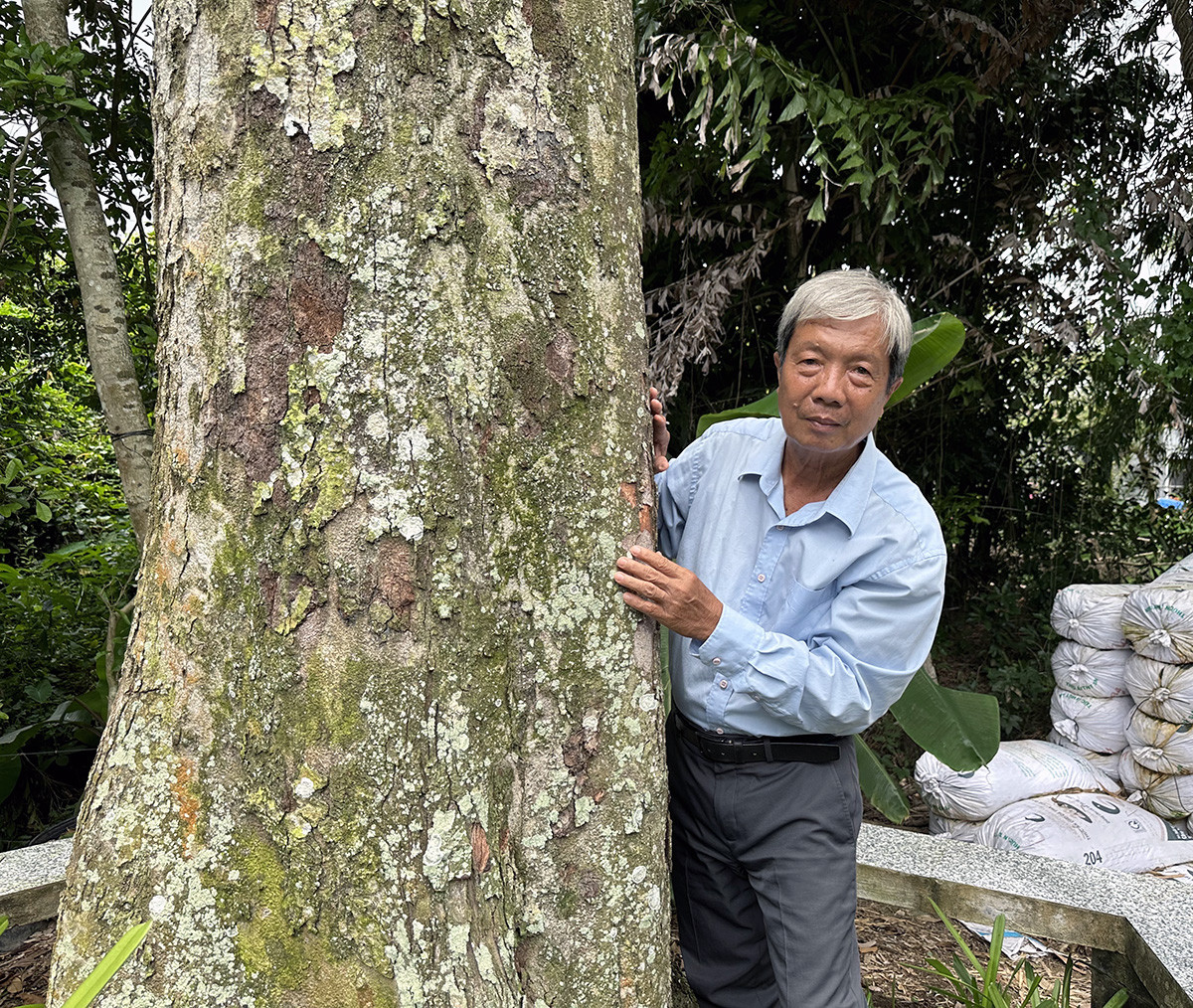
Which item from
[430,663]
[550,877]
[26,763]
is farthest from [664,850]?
[26,763]

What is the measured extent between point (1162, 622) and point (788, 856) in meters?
2.71

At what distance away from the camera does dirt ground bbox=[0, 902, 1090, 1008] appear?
6.82 feet

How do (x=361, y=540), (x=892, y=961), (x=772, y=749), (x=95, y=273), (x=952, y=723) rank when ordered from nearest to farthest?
(x=361, y=540) → (x=772, y=749) → (x=952, y=723) → (x=892, y=961) → (x=95, y=273)

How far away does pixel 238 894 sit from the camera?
1095 millimetres

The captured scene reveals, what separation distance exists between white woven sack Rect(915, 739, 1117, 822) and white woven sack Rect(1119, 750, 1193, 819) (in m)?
0.10

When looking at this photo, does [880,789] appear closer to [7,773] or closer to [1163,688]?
[1163,688]

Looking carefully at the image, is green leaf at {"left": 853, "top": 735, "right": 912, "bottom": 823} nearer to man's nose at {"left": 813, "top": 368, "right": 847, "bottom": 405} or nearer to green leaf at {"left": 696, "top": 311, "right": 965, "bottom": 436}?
green leaf at {"left": 696, "top": 311, "right": 965, "bottom": 436}

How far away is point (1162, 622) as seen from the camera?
3486 mm

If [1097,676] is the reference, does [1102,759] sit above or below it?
below

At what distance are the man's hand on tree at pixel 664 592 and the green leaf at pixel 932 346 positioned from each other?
42.7 inches

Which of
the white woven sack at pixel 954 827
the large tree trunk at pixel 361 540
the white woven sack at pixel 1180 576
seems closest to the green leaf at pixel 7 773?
the large tree trunk at pixel 361 540

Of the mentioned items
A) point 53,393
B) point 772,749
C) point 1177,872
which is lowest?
point 1177,872

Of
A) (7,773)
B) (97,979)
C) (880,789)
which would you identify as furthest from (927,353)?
(7,773)

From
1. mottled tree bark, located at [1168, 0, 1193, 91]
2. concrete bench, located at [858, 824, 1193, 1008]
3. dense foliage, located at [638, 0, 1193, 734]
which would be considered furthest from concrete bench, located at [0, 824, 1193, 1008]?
mottled tree bark, located at [1168, 0, 1193, 91]
